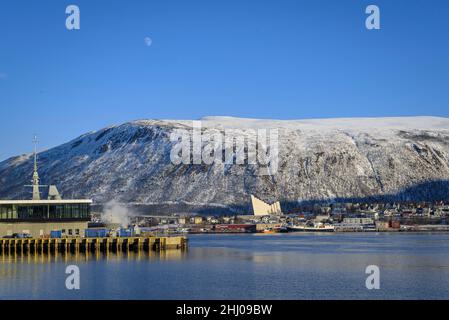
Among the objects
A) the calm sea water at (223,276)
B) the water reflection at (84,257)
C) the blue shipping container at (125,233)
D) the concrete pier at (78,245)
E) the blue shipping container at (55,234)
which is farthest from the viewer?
the blue shipping container at (125,233)

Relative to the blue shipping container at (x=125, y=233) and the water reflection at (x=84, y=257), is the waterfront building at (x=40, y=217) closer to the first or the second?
the water reflection at (x=84, y=257)

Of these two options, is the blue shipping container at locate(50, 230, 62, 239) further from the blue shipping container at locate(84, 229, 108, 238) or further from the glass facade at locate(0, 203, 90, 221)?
the blue shipping container at locate(84, 229, 108, 238)

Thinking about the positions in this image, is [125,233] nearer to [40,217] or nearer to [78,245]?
[78,245]

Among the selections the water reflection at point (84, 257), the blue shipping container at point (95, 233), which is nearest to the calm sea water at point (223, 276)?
the water reflection at point (84, 257)

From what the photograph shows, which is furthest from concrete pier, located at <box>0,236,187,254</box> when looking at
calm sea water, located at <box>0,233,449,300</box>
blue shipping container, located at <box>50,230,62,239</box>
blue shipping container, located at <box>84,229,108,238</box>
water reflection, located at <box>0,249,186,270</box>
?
calm sea water, located at <box>0,233,449,300</box>
